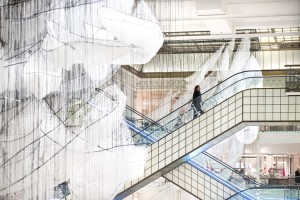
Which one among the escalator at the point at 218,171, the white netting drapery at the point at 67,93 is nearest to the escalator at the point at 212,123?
the escalator at the point at 218,171

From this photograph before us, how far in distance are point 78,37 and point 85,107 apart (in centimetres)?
162

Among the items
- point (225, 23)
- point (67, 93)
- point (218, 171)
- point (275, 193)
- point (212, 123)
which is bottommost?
point (275, 193)

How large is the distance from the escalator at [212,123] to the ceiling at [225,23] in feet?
6.31

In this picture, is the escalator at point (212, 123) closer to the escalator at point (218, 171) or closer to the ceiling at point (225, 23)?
the escalator at point (218, 171)

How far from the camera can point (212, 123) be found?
14.0m

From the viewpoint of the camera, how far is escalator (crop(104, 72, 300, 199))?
13867 millimetres

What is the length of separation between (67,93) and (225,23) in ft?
25.9

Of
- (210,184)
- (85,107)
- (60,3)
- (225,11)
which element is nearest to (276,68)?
(225,11)

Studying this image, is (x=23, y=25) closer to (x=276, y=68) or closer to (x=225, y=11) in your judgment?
(x=225, y=11)

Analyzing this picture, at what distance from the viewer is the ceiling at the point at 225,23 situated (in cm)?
1574

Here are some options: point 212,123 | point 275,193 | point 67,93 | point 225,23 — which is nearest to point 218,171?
point 275,193

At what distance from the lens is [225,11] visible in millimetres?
16000

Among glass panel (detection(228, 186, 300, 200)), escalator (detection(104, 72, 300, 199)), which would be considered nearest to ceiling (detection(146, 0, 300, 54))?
escalator (detection(104, 72, 300, 199))

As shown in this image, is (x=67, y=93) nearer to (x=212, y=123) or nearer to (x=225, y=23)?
(x=212, y=123)
